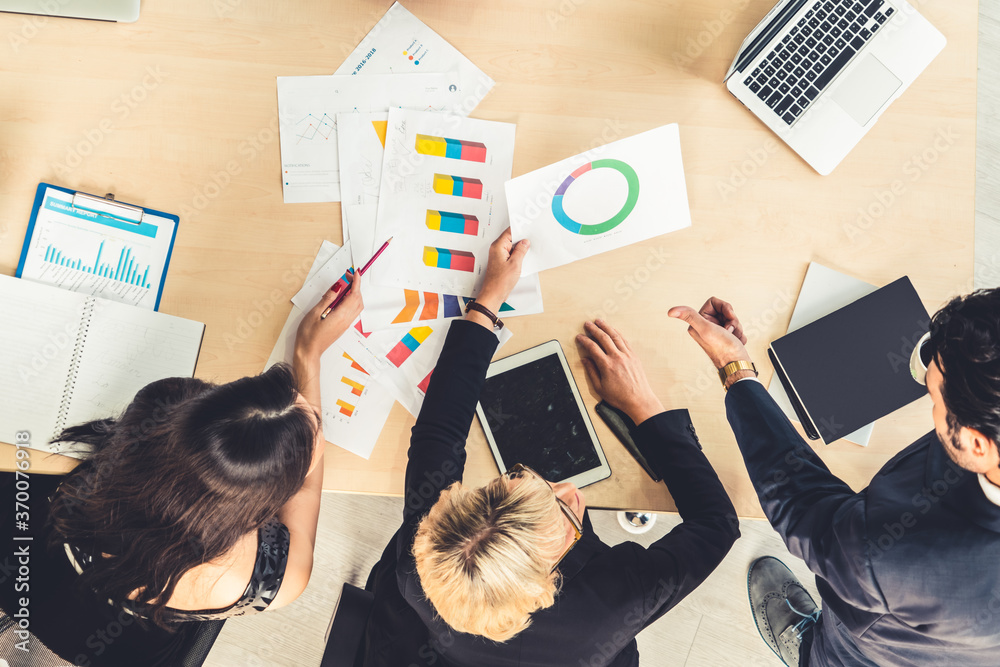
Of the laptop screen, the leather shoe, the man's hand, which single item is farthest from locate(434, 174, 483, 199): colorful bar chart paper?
the leather shoe

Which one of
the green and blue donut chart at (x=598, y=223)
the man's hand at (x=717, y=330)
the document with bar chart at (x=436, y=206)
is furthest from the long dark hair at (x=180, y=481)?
the man's hand at (x=717, y=330)

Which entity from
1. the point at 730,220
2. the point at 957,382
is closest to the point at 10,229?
the point at 730,220

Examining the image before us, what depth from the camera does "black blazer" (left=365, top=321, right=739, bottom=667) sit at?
99 centimetres

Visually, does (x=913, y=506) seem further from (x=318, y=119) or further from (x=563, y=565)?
(x=318, y=119)

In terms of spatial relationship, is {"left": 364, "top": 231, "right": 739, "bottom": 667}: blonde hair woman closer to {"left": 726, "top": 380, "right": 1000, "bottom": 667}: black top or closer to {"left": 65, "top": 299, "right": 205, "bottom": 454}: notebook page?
{"left": 726, "top": 380, "right": 1000, "bottom": 667}: black top

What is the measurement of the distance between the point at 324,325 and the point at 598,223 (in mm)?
573

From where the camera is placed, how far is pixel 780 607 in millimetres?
1748

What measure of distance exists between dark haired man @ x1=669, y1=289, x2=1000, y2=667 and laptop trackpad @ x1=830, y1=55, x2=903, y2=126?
0.46 meters

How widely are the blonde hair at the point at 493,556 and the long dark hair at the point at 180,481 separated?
28 cm

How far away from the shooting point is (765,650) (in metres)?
1.83

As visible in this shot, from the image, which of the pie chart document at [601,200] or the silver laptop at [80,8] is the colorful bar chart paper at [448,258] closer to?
the pie chart document at [601,200]

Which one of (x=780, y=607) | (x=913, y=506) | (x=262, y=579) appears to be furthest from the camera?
(x=780, y=607)

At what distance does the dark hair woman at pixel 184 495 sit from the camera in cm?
90

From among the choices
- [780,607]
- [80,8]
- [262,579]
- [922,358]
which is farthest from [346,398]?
[780,607]
